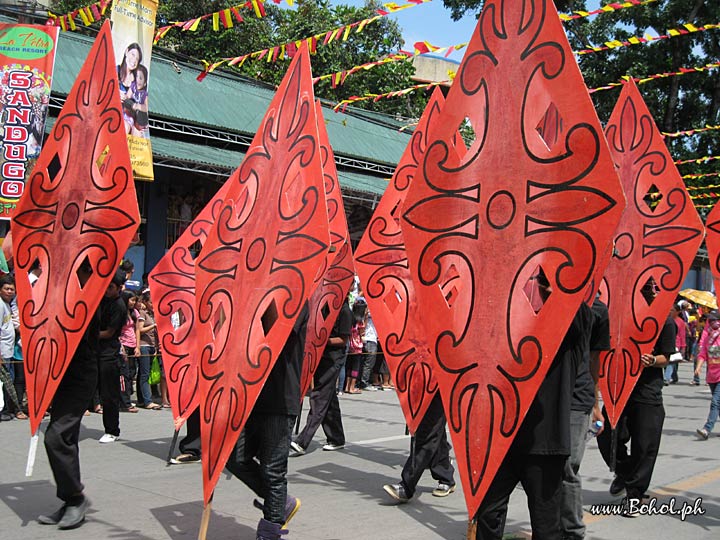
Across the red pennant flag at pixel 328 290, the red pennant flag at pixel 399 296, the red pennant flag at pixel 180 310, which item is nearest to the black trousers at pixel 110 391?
the red pennant flag at pixel 180 310

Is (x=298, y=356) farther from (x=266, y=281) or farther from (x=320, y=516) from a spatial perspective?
(x=320, y=516)

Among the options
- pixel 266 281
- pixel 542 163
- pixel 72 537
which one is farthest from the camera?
pixel 72 537

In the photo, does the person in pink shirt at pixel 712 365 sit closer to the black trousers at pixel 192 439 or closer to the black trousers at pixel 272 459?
the black trousers at pixel 192 439

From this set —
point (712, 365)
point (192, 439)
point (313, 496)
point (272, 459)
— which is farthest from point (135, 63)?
point (712, 365)

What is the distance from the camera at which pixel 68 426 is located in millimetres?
5906

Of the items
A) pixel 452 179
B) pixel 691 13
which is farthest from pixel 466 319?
pixel 691 13

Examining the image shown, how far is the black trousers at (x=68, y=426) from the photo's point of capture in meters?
5.84

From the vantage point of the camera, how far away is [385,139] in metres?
23.2

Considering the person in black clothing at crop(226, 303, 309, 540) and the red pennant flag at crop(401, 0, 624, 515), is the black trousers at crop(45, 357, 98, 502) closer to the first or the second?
the person in black clothing at crop(226, 303, 309, 540)

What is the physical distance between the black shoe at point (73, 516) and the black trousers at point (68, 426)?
0.08m

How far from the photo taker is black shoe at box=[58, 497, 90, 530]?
5.84m

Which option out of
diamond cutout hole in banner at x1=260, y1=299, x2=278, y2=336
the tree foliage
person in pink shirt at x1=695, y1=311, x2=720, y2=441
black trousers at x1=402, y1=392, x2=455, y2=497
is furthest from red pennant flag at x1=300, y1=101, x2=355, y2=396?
the tree foliage

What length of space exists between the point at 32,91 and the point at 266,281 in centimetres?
802

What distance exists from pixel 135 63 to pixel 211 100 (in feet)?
27.3
